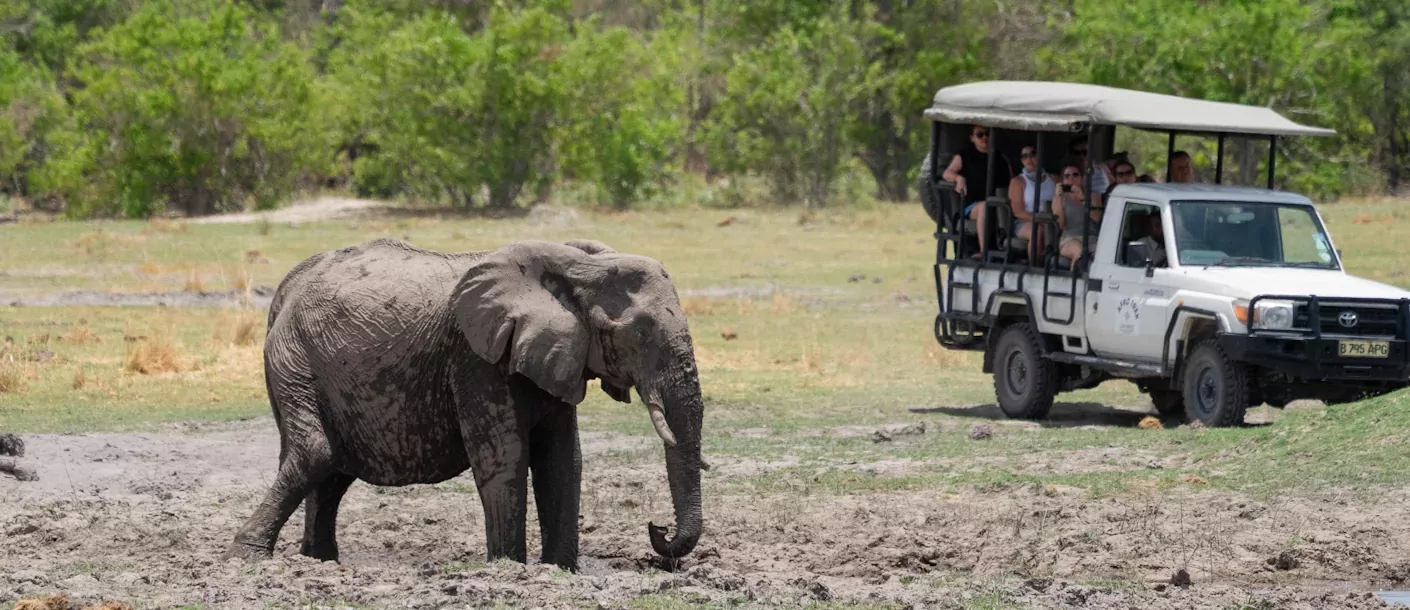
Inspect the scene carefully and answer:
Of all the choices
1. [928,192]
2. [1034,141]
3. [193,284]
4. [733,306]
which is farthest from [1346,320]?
→ [193,284]

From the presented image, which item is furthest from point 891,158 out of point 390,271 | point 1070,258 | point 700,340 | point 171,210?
point 390,271

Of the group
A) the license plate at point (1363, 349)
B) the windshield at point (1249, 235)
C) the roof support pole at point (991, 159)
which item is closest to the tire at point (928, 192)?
the roof support pole at point (991, 159)

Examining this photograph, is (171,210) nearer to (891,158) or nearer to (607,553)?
(891,158)

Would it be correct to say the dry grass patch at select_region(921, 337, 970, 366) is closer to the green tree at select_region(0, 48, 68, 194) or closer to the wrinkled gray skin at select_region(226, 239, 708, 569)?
the wrinkled gray skin at select_region(226, 239, 708, 569)

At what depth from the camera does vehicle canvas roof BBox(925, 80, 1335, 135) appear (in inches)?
589

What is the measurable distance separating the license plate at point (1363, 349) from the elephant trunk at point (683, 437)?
711 centimetres

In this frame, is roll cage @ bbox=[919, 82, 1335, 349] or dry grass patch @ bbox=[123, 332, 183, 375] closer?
roll cage @ bbox=[919, 82, 1335, 349]

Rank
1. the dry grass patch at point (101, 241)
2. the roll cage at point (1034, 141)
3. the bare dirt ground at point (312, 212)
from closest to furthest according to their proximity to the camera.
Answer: the roll cage at point (1034, 141), the dry grass patch at point (101, 241), the bare dirt ground at point (312, 212)

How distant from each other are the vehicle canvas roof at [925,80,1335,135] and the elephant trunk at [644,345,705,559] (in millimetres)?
7638

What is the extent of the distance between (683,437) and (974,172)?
31.3 ft

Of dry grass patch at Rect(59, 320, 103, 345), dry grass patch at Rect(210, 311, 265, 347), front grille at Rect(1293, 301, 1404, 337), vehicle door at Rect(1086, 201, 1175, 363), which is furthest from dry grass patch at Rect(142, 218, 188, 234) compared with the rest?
front grille at Rect(1293, 301, 1404, 337)

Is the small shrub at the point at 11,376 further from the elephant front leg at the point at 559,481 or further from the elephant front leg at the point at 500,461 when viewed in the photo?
the elephant front leg at the point at 500,461

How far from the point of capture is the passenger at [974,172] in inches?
656

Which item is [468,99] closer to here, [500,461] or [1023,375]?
[1023,375]
